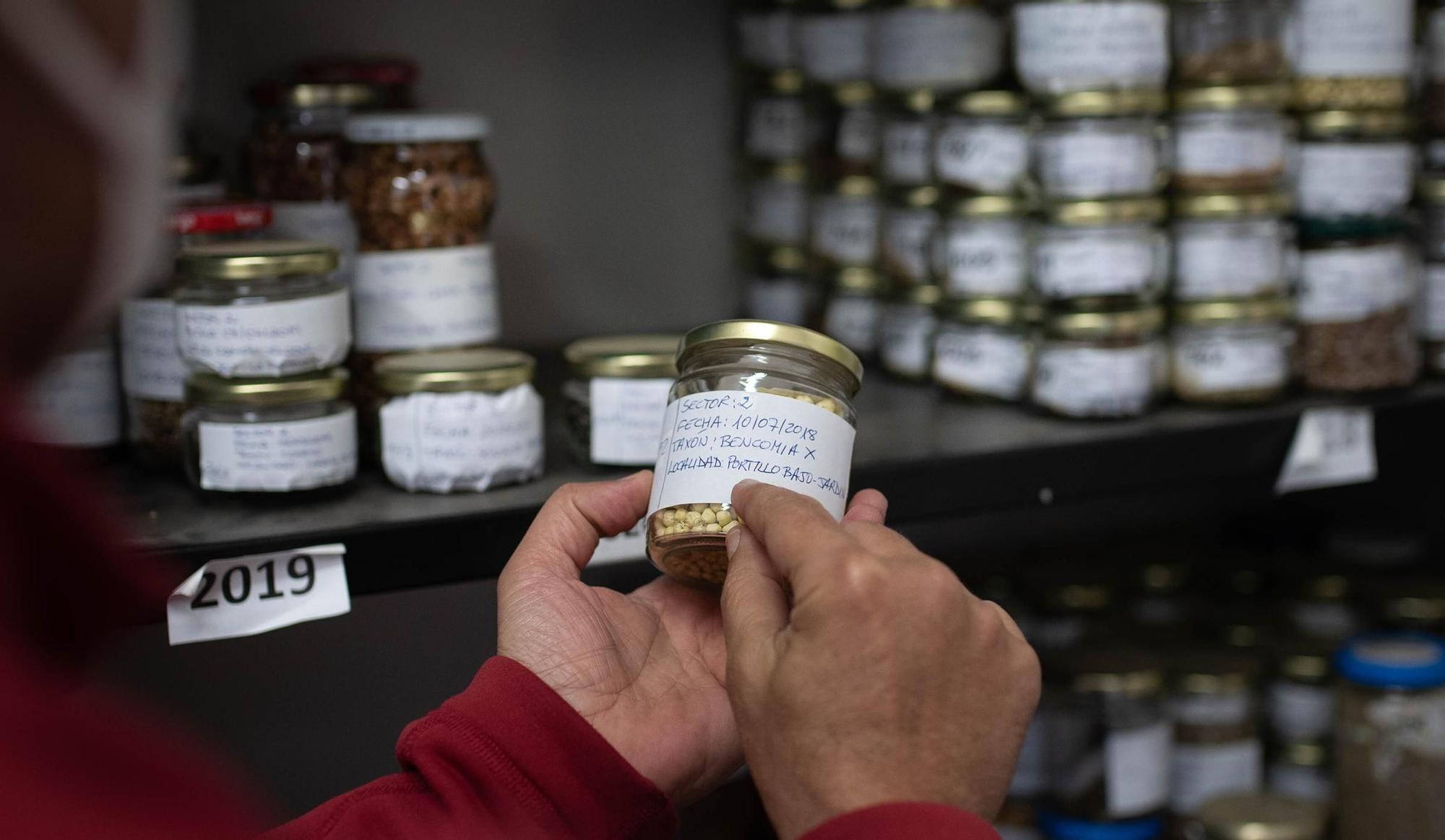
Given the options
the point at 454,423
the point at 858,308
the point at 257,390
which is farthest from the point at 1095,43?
the point at 257,390

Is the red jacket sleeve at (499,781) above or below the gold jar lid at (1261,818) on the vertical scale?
above

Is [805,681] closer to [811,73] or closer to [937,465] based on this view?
[937,465]

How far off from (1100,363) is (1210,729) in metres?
0.42

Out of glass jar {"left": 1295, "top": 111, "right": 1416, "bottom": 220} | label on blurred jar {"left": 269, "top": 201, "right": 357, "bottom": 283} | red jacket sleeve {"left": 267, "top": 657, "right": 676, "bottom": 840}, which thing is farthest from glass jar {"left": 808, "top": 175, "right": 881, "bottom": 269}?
red jacket sleeve {"left": 267, "top": 657, "right": 676, "bottom": 840}

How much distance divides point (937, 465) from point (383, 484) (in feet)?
1.31

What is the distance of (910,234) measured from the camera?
1243 millimetres

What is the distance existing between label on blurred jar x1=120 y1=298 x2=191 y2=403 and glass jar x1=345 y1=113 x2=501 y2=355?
5.1 inches

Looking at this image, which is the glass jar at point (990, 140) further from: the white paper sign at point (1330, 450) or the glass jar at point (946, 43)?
the white paper sign at point (1330, 450)

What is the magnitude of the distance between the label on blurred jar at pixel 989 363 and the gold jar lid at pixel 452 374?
1.32ft

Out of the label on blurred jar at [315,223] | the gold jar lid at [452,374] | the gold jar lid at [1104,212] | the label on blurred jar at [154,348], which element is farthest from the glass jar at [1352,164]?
the label on blurred jar at [154,348]

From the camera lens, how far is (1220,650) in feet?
4.38

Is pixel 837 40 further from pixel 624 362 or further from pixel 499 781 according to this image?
pixel 499 781

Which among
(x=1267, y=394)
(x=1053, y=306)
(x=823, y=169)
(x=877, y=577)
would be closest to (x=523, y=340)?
(x=823, y=169)

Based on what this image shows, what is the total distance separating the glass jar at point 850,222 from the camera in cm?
130
